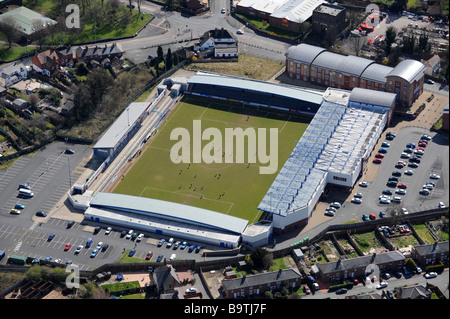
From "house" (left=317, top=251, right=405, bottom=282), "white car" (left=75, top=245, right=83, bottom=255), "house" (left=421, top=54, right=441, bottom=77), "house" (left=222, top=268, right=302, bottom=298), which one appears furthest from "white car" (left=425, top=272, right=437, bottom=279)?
"house" (left=421, top=54, right=441, bottom=77)

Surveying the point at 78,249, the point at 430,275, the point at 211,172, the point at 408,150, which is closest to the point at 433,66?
the point at 408,150

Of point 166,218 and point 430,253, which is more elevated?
point 430,253

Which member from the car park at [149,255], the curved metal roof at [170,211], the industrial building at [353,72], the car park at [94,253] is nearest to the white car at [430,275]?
the curved metal roof at [170,211]

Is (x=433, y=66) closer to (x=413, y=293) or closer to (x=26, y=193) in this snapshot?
(x=413, y=293)

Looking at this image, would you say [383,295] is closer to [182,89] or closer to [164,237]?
[164,237]

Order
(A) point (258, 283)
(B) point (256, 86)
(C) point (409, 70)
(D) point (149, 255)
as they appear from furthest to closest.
Result: (B) point (256, 86)
(C) point (409, 70)
(D) point (149, 255)
(A) point (258, 283)

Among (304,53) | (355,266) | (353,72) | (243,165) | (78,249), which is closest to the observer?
(355,266)

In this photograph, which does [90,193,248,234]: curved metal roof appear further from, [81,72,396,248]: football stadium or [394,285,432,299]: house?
[394,285,432,299]: house
